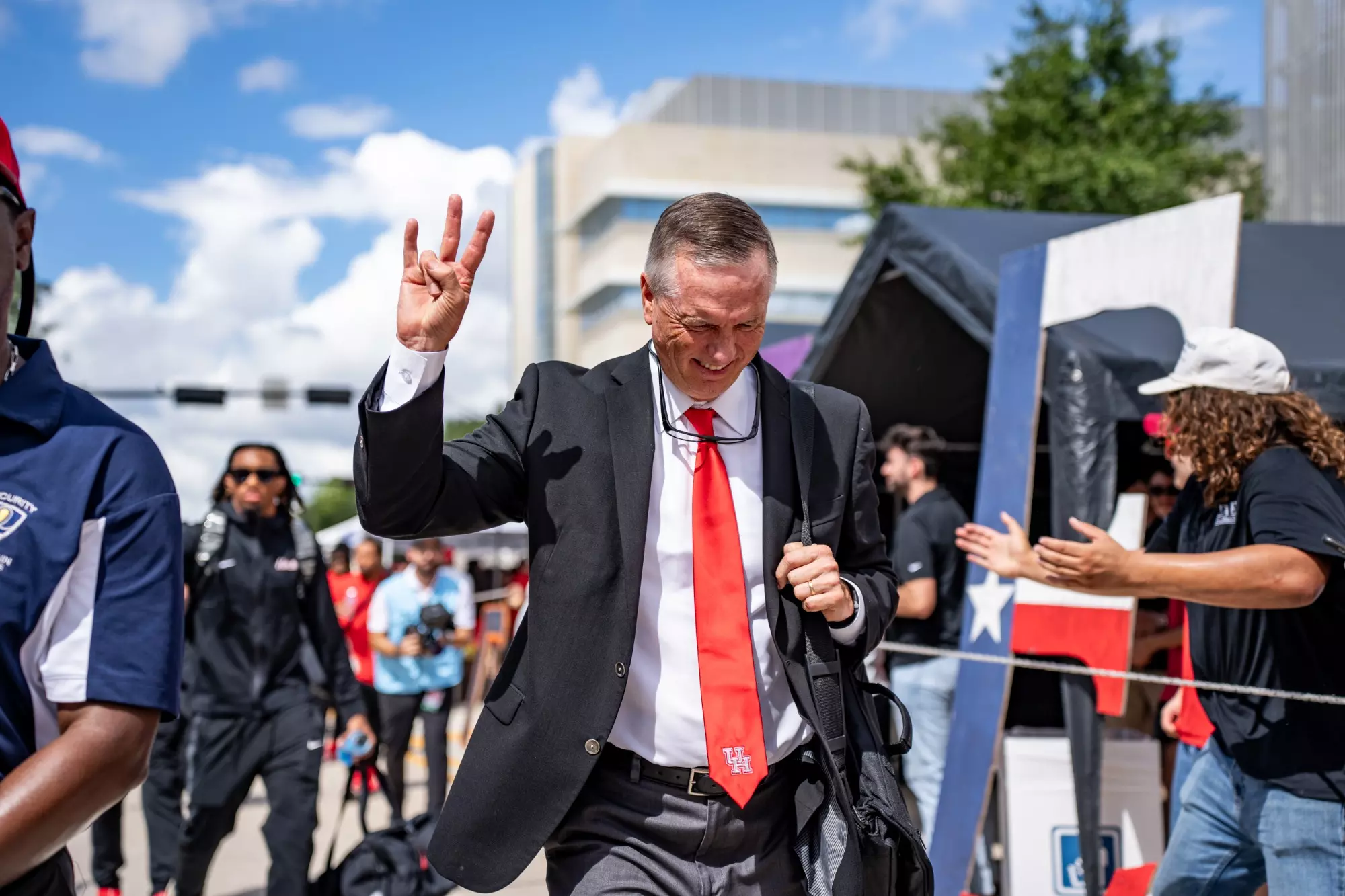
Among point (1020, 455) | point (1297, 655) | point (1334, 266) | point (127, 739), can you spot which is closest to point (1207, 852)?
point (1297, 655)

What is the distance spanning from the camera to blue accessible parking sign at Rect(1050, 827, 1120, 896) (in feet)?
19.0

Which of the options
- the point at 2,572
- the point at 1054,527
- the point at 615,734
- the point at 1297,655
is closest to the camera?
the point at 2,572

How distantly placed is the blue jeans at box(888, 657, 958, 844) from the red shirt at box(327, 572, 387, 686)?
469 cm

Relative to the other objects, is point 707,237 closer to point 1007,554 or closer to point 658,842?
point 658,842

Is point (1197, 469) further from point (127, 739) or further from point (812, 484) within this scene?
point (127, 739)

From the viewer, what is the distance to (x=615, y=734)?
2416mm

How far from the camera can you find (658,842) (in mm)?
2402

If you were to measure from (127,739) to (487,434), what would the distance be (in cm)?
100

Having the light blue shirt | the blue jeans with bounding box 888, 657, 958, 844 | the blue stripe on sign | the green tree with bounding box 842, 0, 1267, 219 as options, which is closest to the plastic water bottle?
the blue stripe on sign

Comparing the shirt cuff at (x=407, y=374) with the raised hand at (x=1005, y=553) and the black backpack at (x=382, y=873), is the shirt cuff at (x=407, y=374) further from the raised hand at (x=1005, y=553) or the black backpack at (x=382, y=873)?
the black backpack at (x=382, y=873)

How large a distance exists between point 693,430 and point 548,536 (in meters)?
0.36

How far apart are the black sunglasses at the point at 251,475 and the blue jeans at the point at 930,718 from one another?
10.8ft

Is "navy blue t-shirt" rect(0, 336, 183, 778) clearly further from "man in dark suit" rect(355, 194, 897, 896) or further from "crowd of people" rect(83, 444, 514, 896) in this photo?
"crowd of people" rect(83, 444, 514, 896)

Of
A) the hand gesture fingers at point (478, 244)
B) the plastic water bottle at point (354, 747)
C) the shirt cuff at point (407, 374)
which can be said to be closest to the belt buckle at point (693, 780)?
the shirt cuff at point (407, 374)
